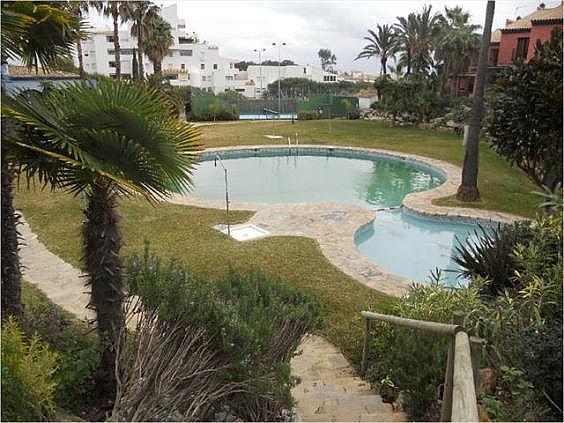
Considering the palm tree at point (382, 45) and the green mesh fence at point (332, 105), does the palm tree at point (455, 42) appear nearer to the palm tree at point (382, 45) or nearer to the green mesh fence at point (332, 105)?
the palm tree at point (382, 45)

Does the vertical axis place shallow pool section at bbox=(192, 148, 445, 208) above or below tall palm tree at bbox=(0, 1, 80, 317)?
below

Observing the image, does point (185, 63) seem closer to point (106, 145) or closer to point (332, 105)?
point (332, 105)

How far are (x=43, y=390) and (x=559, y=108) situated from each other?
8301mm

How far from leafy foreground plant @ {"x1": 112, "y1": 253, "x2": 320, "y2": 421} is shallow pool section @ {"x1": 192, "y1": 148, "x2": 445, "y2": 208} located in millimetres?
9567

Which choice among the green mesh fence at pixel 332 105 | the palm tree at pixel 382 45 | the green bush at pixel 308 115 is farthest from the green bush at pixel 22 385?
the palm tree at pixel 382 45

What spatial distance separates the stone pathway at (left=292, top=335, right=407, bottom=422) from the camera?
3730 millimetres

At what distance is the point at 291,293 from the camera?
15.7ft

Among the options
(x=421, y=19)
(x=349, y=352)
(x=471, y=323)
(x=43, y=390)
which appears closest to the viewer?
(x=43, y=390)

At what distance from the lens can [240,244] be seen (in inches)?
359

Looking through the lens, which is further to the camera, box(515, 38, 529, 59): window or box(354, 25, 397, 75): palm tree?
box(354, 25, 397, 75): palm tree

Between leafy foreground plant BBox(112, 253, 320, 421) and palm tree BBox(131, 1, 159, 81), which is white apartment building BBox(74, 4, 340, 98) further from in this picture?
leafy foreground plant BBox(112, 253, 320, 421)

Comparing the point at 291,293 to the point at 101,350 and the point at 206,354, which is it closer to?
the point at 206,354

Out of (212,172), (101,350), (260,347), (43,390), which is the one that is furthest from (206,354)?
(212,172)

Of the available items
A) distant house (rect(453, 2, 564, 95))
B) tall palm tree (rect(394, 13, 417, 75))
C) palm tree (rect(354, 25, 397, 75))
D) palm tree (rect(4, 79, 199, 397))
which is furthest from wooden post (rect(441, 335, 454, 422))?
palm tree (rect(354, 25, 397, 75))
